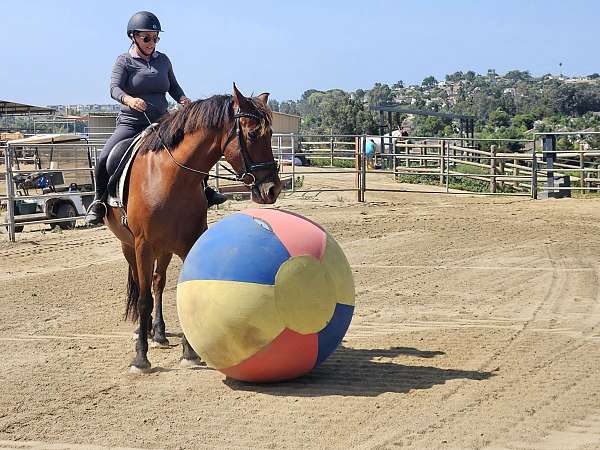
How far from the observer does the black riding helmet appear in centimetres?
727

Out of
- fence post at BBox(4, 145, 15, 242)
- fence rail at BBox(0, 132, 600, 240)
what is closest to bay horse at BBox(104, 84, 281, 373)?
fence post at BBox(4, 145, 15, 242)

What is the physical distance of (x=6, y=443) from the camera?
512 centimetres

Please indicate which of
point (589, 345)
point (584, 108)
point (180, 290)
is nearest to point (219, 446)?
point (180, 290)

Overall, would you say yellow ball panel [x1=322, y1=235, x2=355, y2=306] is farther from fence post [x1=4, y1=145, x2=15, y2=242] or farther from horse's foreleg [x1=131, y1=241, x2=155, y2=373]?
fence post [x1=4, y1=145, x2=15, y2=242]

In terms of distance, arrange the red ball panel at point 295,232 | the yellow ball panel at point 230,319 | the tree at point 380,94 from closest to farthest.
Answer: the yellow ball panel at point 230,319
the red ball panel at point 295,232
the tree at point 380,94

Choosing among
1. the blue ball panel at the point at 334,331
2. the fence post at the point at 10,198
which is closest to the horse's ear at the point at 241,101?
the blue ball panel at the point at 334,331

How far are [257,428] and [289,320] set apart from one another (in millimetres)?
840

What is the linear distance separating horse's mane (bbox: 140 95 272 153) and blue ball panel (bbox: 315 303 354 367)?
1.44 metres

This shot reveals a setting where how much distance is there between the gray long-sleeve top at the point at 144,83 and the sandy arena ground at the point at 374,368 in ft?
6.84

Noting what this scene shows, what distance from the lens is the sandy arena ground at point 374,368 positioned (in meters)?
5.13

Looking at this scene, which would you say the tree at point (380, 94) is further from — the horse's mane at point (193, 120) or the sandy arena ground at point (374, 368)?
the horse's mane at point (193, 120)

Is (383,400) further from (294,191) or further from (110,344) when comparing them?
(294,191)

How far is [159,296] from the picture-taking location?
7715 mm

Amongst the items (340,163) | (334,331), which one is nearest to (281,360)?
(334,331)
